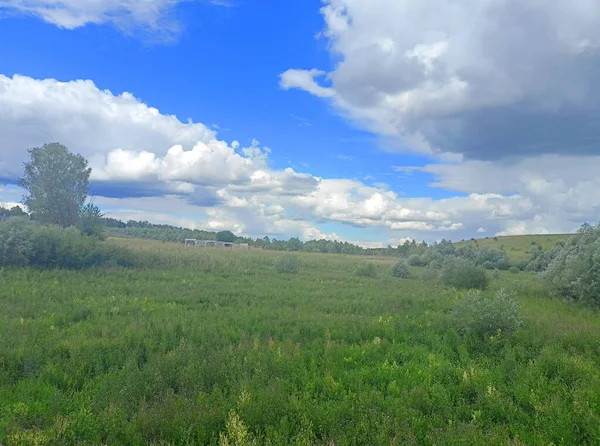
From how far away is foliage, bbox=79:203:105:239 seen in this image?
41197mm

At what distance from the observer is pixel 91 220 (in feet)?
139

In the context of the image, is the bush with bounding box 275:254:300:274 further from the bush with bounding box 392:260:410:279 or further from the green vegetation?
the green vegetation

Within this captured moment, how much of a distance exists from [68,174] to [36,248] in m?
22.6

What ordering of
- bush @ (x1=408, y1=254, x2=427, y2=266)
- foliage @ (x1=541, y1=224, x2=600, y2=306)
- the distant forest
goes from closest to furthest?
1. foliage @ (x1=541, y1=224, x2=600, y2=306)
2. bush @ (x1=408, y1=254, x2=427, y2=266)
3. the distant forest

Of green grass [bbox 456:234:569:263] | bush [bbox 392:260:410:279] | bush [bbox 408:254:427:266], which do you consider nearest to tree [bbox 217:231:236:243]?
green grass [bbox 456:234:569:263]

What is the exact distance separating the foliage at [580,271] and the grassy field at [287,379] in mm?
2952

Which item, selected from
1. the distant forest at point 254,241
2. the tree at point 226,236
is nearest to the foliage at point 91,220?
the distant forest at point 254,241

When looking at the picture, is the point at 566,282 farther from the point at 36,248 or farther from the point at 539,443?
the point at 36,248

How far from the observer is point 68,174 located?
146 feet

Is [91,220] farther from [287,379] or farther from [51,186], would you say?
[287,379]

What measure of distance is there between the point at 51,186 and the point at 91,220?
6411 mm

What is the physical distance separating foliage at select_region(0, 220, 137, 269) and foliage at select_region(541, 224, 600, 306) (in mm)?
26663

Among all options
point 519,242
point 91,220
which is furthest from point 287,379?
point 519,242

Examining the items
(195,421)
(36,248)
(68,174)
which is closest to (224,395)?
(195,421)
